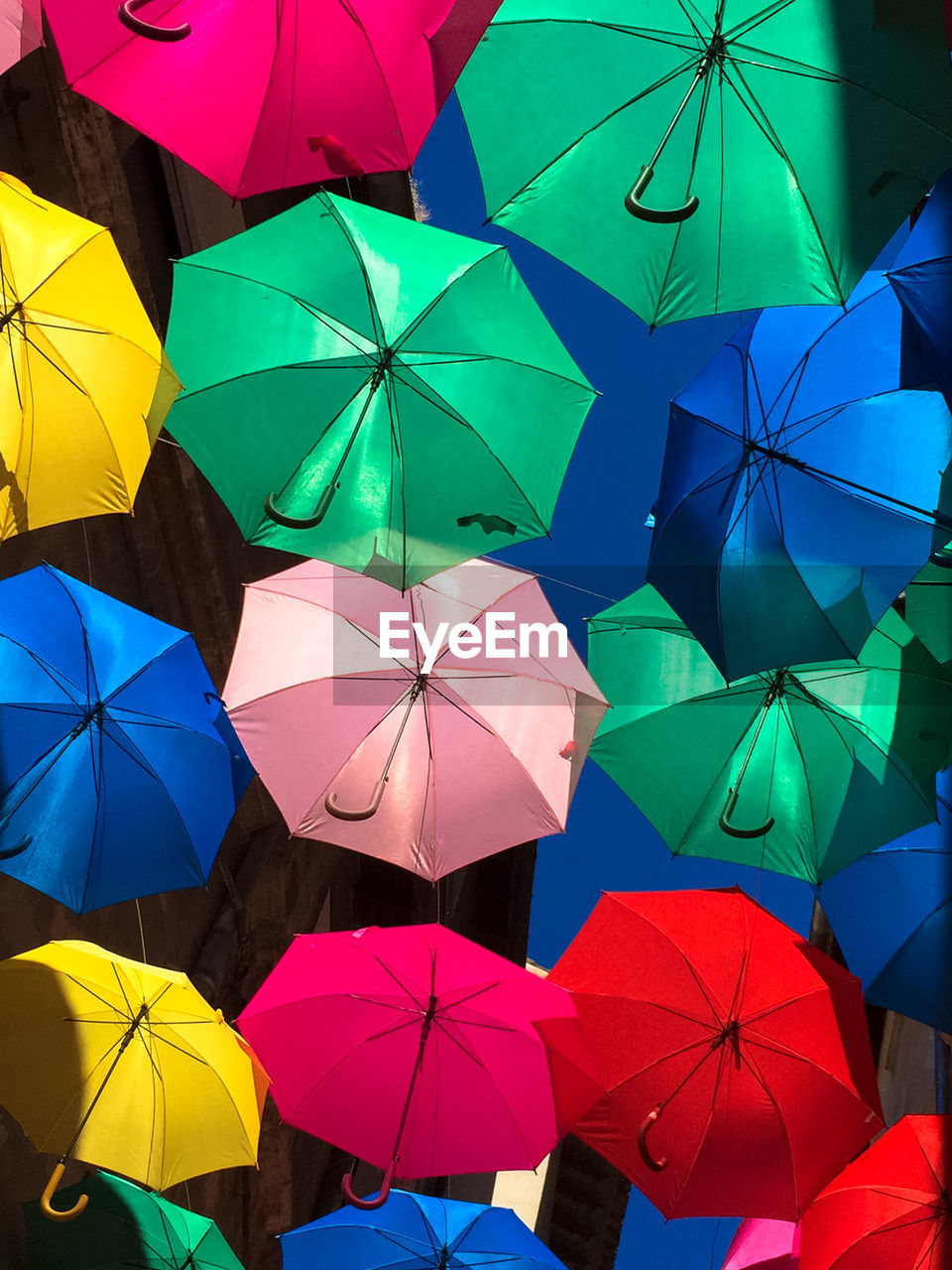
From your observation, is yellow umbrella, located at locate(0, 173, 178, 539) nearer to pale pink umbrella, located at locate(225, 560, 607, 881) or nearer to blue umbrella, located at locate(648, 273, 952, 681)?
pale pink umbrella, located at locate(225, 560, 607, 881)

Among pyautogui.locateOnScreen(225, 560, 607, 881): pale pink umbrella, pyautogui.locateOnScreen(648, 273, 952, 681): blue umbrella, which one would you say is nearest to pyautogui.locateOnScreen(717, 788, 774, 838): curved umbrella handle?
pyautogui.locateOnScreen(225, 560, 607, 881): pale pink umbrella

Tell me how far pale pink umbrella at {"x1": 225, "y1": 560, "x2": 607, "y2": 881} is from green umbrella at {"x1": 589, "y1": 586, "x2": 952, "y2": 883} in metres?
0.27

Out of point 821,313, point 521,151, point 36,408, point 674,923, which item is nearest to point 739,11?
point 521,151

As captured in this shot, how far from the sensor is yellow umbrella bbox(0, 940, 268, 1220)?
17.4 feet

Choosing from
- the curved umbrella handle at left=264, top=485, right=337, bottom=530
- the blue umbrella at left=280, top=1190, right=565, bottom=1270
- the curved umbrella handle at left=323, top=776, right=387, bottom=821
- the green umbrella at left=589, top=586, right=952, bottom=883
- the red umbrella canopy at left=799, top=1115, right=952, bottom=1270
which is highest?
the curved umbrella handle at left=264, top=485, right=337, bottom=530

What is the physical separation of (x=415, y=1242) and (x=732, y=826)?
105 inches

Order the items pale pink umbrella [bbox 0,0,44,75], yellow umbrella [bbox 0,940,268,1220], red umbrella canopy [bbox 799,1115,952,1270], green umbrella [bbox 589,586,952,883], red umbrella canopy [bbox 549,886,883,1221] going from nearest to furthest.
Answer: pale pink umbrella [bbox 0,0,44,75]
yellow umbrella [bbox 0,940,268,1220]
red umbrella canopy [bbox 799,1115,952,1270]
red umbrella canopy [bbox 549,886,883,1221]
green umbrella [bbox 589,586,952,883]

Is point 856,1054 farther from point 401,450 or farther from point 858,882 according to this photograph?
point 401,450

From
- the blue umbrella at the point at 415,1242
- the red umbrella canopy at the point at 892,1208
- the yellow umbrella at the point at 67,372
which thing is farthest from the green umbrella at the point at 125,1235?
the yellow umbrella at the point at 67,372

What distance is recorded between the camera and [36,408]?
4746 millimetres

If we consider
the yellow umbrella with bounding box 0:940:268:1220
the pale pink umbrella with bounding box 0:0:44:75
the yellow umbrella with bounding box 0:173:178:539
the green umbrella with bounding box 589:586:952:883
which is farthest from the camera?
the green umbrella with bounding box 589:586:952:883

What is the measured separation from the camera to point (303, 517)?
4.86 m

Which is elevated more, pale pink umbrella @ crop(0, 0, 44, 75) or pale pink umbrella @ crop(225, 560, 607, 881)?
pale pink umbrella @ crop(0, 0, 44, 75)

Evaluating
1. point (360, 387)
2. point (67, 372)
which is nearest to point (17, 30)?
point (67, 372)
